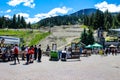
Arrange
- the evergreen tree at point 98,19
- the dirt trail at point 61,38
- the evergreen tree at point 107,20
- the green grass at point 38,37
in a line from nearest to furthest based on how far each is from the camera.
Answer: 1. the dirt trail at point 61,38
2. the green grass at point 38,37
3. the evergreen tree at point 98,19
4. the evergreen tree at point 107,20

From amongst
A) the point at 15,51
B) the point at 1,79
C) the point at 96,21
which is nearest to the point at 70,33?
the point at 96,21

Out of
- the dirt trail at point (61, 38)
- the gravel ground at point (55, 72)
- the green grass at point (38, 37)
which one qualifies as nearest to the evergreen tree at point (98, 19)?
the dirt trail at point (61, 38)

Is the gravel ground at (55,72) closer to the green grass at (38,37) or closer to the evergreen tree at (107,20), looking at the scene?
the green grass at (38,37)

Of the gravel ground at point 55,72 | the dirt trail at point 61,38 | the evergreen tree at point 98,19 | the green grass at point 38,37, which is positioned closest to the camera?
the gravel ground at point 55,72

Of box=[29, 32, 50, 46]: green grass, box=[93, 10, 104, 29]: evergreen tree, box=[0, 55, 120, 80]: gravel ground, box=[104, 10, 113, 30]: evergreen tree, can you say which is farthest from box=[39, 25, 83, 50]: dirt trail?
box=[0, 55, 120, 80]: gravel ground

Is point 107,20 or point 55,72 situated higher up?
point 107,20

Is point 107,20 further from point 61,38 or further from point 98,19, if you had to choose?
point 61,38

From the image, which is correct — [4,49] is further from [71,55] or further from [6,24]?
[6,24]

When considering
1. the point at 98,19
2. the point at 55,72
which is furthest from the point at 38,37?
the point at 55,72

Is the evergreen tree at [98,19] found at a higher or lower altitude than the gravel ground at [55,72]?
higher

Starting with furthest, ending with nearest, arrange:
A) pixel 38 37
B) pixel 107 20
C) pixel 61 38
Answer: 1. pixel 107 20
2. pixel 38 37
3. pixel 61 38

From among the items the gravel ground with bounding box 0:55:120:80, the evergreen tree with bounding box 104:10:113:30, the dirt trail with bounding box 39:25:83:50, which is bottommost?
the gravel ground with bounding box 0:55:120:80

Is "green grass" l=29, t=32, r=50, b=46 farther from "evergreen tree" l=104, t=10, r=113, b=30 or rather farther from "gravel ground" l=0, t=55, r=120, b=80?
"gravel ground" l=0, t=55, r=120, b=80

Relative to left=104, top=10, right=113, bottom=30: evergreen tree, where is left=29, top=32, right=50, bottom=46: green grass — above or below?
below
